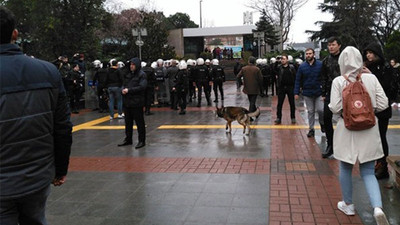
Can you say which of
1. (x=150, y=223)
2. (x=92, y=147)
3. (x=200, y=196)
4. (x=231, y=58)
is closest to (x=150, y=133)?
(x=92, y=147)

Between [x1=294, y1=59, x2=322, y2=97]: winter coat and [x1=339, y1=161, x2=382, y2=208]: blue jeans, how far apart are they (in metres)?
4.09

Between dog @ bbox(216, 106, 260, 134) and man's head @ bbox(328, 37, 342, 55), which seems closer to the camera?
man's head @ bbox(328, 37, 342, 55)

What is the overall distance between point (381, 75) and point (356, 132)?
1621mm

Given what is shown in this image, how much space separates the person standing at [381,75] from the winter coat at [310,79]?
2661 mm

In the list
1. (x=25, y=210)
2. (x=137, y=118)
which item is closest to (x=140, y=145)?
(x=137, y=118)

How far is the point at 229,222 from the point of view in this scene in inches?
160

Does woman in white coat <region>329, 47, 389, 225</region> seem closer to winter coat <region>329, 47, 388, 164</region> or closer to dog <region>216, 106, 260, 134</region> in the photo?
winter coat <region>329, 47, 388, 164</region>

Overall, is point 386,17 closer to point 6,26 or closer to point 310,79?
point 310,79

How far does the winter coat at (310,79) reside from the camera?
8039mm

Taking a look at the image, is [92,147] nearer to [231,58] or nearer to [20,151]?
[20,151]

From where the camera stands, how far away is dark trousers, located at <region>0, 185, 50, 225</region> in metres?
2.37

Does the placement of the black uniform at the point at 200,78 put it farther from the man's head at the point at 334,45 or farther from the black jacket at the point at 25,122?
the black jacket at the point at 25,122

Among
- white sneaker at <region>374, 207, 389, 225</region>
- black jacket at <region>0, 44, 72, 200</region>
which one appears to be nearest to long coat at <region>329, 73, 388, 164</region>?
white sneaker at <region>374, 207, 389, 225</region>

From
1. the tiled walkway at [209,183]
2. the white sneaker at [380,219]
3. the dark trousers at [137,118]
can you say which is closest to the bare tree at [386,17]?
the tiled walkway at [209,183]
